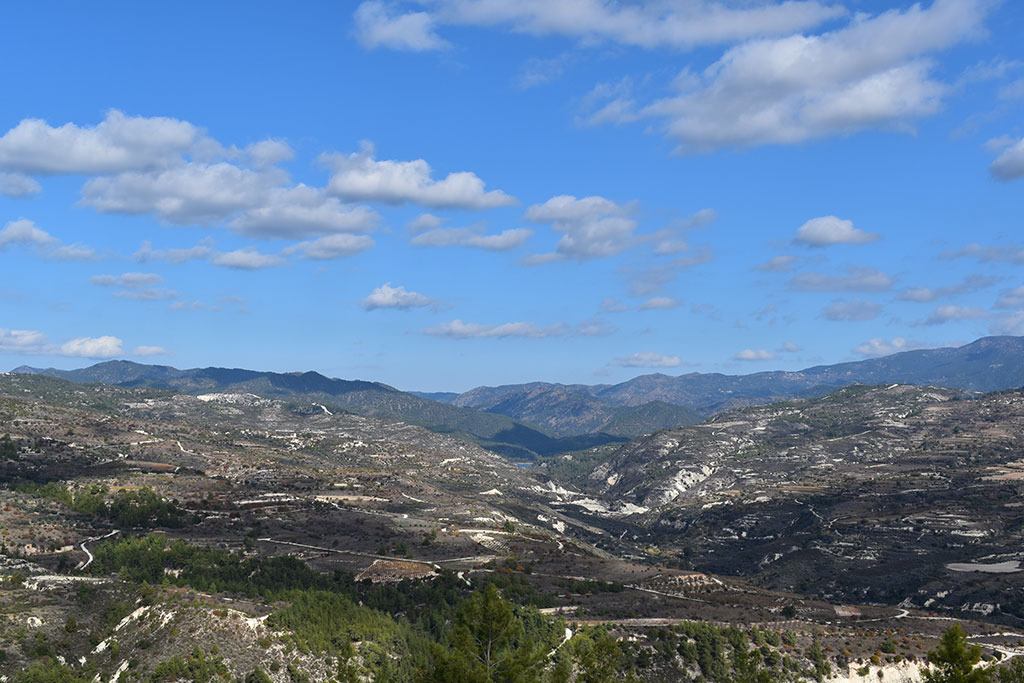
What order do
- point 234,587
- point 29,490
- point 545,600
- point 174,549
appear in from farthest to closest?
point 29,490 → point 174,549 → point 545,600 → point 234,587

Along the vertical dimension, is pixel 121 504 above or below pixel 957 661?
above

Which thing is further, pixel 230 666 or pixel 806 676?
pixel 806 676

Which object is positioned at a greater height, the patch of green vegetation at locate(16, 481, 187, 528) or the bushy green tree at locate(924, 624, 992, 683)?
the patch of green vegetation at locate(16, 481, 187, 528)

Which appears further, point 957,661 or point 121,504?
point 121,504

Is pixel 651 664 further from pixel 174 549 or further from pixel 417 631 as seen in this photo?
pixel 174 549

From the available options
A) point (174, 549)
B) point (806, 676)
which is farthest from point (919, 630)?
point (174, 549)

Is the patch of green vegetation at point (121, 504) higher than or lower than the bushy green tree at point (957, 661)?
higher

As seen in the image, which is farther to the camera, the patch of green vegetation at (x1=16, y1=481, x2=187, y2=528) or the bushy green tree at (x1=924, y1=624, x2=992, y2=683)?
the patch of green vegetation at (x1=16, y1=481, x2=187, y2=528)

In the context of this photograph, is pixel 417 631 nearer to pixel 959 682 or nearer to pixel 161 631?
pixel 161 631

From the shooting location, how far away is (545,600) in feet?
430

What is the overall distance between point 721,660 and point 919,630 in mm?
42061

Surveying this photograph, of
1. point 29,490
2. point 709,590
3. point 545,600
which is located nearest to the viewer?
point 545,600

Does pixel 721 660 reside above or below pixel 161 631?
below

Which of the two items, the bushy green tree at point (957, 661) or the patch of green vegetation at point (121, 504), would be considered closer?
the bushy green tree at point (957, 661)
